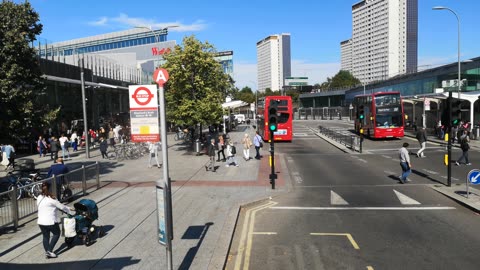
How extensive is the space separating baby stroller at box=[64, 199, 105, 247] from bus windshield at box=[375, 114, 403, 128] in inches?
1215

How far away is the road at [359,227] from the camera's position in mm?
8062

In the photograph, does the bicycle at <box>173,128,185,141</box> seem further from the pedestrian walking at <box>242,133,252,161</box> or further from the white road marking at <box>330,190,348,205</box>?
the white road marking at <box>330,190,348,205</box>

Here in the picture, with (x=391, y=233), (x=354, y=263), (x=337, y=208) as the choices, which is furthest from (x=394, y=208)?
(x=354, y=263)

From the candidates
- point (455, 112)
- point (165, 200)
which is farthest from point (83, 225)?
point (455, 112)

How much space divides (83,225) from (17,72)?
6.76m

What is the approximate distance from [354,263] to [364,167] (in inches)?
554

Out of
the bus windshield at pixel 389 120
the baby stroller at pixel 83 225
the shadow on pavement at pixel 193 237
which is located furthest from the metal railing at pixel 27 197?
the bus windshield at pixel 389 120

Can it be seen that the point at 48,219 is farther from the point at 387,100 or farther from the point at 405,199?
the point at 387,100

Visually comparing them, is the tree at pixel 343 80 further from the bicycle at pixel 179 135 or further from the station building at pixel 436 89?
the bicycle at pixel 179 135

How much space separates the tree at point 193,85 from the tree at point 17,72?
501 inches

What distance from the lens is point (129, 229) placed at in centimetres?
998

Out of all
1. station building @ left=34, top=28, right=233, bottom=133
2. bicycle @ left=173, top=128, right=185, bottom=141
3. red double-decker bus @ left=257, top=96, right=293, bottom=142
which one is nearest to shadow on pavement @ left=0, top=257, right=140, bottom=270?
station building @ left=34, top=28, right=233, bottom=133

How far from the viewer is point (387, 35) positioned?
13875 cm

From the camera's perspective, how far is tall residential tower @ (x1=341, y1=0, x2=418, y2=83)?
13625 centimetres
